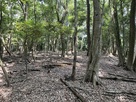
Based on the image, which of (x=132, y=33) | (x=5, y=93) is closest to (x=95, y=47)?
(x=5, y=93)

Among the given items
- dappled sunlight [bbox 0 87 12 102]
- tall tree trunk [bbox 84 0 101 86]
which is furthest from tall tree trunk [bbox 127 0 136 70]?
dappled sunlight [bbox 0 87 12 102]

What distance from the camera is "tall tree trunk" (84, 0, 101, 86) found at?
7.79 metres

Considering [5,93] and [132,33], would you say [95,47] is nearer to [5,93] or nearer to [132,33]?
[5,93]

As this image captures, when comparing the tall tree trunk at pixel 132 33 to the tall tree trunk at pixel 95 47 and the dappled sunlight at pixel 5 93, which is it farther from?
the dappled sunlight at pixel 5 93

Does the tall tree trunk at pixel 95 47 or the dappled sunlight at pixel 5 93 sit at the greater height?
the tall tree trunk at pixel 95 47

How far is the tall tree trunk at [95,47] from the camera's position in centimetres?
779

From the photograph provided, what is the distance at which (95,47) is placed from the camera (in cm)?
789

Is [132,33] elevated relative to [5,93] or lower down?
elevated

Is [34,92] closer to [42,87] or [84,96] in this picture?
[42,87]

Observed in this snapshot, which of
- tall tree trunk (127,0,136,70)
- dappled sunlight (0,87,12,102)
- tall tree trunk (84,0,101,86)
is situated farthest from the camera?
tall tree trunk (127,0,136,70)

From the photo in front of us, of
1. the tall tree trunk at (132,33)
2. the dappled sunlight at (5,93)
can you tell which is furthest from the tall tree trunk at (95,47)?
the tall tree trunk at (132,33)

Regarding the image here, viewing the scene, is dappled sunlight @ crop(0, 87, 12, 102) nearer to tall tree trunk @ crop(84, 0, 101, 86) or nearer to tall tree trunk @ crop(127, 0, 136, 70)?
tall tree trunk @ crop(84, 0, 101, 86)

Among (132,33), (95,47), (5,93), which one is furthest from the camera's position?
(132,33)

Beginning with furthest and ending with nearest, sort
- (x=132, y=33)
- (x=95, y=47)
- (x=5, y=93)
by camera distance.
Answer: (x=132, y=33) < (x=95, y=47) < (x=5, y=93)
